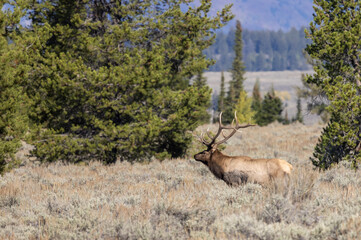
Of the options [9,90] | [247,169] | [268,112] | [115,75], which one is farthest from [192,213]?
[268,112]

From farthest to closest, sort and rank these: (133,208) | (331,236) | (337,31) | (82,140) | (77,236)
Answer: (82,140), (337,31), (133,208), (77,236), (331,236)

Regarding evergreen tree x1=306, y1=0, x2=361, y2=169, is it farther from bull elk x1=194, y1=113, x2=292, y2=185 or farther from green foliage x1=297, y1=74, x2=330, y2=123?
bull elk x1=194, y1=113, x2=292, y2=185

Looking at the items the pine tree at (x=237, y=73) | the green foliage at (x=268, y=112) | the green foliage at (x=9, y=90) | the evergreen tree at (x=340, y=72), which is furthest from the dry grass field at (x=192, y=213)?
the green foliage at (x=268, y=112)

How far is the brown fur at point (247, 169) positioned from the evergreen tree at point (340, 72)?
7.91 ft

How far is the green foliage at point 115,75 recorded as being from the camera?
35.2 ft

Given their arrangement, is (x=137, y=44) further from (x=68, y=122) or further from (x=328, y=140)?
(x=328, y=140)

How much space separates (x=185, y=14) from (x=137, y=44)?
185 centimetres

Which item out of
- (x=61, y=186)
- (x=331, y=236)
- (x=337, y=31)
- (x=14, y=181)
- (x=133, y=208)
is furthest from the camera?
(x=337, y=31)

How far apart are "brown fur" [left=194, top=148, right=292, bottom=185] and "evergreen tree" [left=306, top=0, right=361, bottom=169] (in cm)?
241

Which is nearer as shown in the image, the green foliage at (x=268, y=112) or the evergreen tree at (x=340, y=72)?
the evergreen tree at (x=340, y=72)

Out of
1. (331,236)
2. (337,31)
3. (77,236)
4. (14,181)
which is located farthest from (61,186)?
(337,31)

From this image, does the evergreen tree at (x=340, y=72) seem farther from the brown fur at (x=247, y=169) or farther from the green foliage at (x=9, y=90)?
the green foliage at (x=9, y=90)

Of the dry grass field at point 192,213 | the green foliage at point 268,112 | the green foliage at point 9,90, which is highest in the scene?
the green foliage at point 9,90

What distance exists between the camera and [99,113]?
1159 cm
